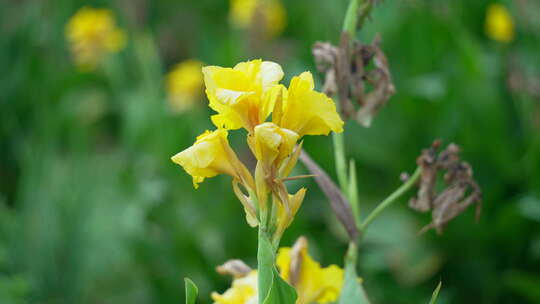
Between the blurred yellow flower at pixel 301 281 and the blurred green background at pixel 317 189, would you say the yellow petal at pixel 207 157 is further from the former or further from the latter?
the blurred green background at pixel 317 189

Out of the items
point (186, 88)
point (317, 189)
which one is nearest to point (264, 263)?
point (317, 189)

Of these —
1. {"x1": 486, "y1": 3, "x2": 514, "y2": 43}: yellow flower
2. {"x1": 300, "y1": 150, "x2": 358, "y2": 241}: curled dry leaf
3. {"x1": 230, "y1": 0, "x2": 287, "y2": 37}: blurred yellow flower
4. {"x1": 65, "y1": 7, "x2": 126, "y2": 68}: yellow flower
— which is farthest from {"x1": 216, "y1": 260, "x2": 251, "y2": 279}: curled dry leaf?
{"x1": 65, "y1": 7, "x2": 126, "y2": 68}: yellow flower

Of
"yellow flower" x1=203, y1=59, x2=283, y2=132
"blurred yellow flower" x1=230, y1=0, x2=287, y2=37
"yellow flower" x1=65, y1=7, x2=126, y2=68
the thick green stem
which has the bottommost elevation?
the thick green stem

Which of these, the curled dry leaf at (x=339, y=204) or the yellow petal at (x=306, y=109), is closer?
Answer: the yellow petal at (x=306, y=109)

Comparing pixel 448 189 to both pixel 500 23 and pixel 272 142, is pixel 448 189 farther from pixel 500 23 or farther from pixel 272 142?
pixel 500 23

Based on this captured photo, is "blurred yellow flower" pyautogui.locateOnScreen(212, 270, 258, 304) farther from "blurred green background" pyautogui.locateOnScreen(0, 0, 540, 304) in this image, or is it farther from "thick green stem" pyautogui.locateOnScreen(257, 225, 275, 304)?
"blurred green background" pyautogui.locateOnScreen(0, 0, 540, 304)

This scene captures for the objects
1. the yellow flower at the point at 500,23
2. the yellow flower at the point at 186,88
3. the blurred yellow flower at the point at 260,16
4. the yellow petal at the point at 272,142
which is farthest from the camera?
the yellow flower at the point at 186,88

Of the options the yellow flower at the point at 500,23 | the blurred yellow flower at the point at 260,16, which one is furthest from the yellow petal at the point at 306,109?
the blurred yellow flower at the point at 260,16
